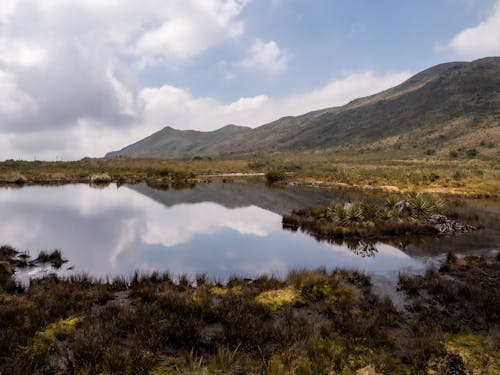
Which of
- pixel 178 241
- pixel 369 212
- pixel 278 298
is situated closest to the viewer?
pixel 278 298

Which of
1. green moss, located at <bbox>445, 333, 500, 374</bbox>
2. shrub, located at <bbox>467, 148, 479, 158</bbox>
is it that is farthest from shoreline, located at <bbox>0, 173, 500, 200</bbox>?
shrub, located at <bbox>467, 148, 479, 158</bbox>

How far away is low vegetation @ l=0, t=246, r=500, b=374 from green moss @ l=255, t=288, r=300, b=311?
63 millimetres

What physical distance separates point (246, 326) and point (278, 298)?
290 cm

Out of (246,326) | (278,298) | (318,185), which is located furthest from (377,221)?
(318,185)

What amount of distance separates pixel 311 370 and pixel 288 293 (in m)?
5.05

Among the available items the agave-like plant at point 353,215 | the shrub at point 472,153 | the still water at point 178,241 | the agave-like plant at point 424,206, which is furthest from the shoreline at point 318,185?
the shrub at point 472,153

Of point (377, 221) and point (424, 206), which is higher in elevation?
point (424, 206)

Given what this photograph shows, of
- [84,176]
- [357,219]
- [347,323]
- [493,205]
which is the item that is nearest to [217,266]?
[347,323]

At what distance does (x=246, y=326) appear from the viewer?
26.8ft

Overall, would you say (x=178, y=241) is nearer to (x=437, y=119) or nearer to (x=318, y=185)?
(x=318, y=185)

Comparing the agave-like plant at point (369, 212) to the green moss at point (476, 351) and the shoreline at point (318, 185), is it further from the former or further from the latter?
the shoreline at point (318, 185)

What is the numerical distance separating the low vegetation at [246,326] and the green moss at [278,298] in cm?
6

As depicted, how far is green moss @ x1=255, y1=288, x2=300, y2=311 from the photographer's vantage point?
10416 mm

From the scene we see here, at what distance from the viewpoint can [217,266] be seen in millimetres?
15898
